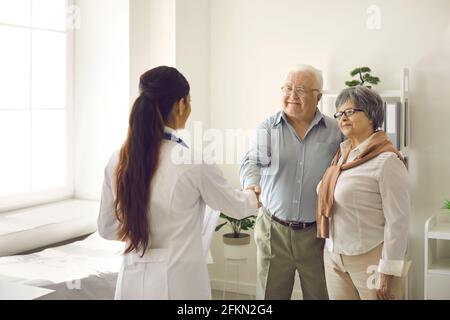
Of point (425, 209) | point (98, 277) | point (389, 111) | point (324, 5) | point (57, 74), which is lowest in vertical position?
point (98, 277)

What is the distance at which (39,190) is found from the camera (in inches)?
133

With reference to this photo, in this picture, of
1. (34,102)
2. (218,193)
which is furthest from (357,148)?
(34,102)

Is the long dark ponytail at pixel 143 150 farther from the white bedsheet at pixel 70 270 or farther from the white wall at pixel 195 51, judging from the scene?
the white wall at pixel 195 51

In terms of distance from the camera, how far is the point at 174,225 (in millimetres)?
1813

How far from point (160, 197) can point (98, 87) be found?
6.07 feet

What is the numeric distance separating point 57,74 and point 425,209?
2.19 m

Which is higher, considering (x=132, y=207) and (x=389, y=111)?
(x=389, y=111)

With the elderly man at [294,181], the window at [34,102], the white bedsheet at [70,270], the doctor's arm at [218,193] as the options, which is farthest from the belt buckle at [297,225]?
the window at [34,102]

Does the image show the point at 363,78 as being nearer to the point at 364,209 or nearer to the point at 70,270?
the point at 364,209

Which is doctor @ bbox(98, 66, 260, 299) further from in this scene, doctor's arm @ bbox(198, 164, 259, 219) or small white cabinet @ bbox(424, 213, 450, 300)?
small white cabinet @ bbox(424, 213, 450, 300)

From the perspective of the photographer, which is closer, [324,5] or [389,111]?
[389,111]

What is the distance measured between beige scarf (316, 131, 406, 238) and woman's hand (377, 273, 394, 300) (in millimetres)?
279

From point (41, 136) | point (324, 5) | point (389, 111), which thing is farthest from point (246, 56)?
point (41, 136)

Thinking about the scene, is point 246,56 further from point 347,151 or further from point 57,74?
point 347,151
